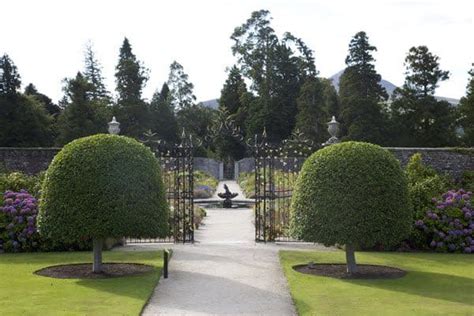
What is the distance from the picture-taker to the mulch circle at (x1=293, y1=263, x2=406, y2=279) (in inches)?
376

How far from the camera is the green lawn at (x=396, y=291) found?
284 inches

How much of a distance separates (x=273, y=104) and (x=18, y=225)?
39.3 metres

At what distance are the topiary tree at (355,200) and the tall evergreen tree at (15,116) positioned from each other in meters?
33.9

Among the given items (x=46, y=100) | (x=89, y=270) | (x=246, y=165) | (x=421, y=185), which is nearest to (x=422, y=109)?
(x=246, y=165)

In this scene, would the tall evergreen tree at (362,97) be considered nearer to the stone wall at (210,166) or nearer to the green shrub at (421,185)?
the stone wall at (210,166)

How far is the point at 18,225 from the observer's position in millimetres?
12320

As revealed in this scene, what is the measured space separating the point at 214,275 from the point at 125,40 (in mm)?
51254

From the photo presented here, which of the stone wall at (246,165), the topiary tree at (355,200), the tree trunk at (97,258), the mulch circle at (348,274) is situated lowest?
the mulch circle at (348,274)

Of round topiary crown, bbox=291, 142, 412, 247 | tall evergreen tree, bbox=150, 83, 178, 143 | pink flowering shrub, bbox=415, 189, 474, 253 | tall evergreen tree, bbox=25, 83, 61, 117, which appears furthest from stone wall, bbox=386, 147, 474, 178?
tall evergreen tree, bbox=25, 83, 61, 117

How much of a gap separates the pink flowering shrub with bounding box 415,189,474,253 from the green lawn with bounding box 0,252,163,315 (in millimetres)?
6055

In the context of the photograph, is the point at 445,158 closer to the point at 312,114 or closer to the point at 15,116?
the point at 312,114

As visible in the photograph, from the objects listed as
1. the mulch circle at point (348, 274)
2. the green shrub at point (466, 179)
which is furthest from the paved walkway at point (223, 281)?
the green shrub at point (466, 179)

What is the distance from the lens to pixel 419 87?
1539 inches

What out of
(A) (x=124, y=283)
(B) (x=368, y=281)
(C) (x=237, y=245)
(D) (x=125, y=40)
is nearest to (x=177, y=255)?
(C) (x=237, y=245)
